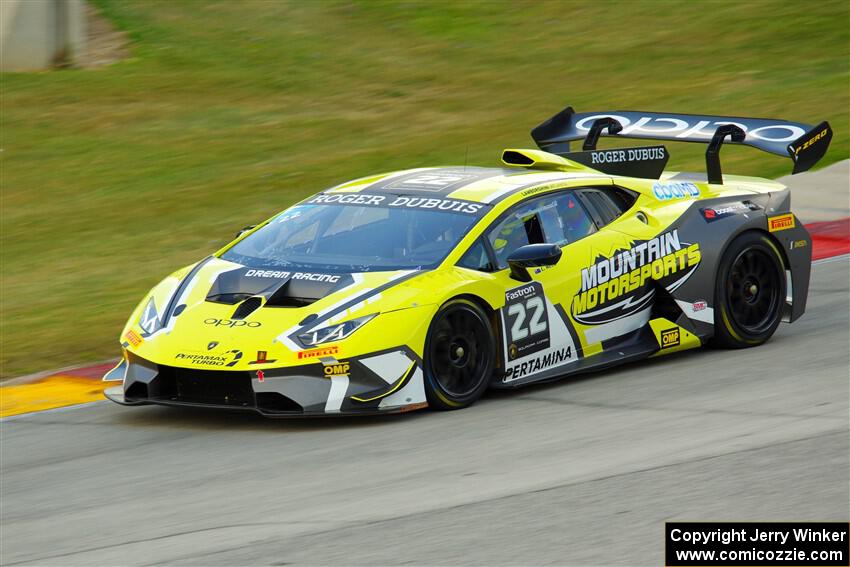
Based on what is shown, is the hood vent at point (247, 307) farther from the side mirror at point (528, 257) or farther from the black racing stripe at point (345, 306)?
the side mirror at point (528, 257)

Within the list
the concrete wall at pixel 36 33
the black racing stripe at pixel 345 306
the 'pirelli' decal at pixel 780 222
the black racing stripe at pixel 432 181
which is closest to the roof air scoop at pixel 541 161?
the black racing stripe at pixel 432 181

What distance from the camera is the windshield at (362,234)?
8.22m

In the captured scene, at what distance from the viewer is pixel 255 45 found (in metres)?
25.8

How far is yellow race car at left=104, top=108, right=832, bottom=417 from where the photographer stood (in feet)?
24.8

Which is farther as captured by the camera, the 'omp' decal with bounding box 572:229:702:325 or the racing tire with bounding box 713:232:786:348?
the racing tire with bounding box 713:232:786:348

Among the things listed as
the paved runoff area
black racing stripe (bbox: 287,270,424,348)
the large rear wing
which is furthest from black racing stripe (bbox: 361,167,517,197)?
the paved runoff area

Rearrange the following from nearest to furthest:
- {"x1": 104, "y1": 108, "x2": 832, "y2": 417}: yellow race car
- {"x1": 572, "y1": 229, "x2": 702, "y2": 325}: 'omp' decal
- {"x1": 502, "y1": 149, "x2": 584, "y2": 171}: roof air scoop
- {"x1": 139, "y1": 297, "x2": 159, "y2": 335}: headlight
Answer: {"x1": 104, "y1": 108, "x2": 832, "y2": 417}: yellow race car
{"x1": 139, "y1": 297, "x2": 159, "y2": 335}: headlight
{"x1": 572, "y1": 229, "x2": 702, "y2": 325}: 'omp' decal
{"x1": 502, "y1": 149, "x2": 584, "y2": 171}: roof air scoop

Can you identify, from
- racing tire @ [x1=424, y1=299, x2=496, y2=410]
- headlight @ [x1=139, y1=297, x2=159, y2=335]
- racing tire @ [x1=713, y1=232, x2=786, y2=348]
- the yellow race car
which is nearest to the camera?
the yellow race car

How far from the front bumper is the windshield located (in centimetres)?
75

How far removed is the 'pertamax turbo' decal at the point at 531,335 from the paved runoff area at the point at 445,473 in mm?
189

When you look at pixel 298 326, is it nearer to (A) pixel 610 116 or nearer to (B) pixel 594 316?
(B) pixel 594 316

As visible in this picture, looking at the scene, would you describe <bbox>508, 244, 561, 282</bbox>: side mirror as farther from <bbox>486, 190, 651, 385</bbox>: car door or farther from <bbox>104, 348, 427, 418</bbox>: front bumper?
<bbox>104, 348, 427, 418</bbox>: front bumper

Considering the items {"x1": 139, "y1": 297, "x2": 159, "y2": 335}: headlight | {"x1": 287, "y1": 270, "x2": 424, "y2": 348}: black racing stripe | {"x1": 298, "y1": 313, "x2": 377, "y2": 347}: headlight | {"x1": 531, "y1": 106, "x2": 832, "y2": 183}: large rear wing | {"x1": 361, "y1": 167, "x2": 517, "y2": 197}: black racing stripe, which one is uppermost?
{"x1": 531, "y1": 106, "x2": 832, "y2": 183}: large rear wing

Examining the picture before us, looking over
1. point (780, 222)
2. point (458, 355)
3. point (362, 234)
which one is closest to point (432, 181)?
point (362, 234)
